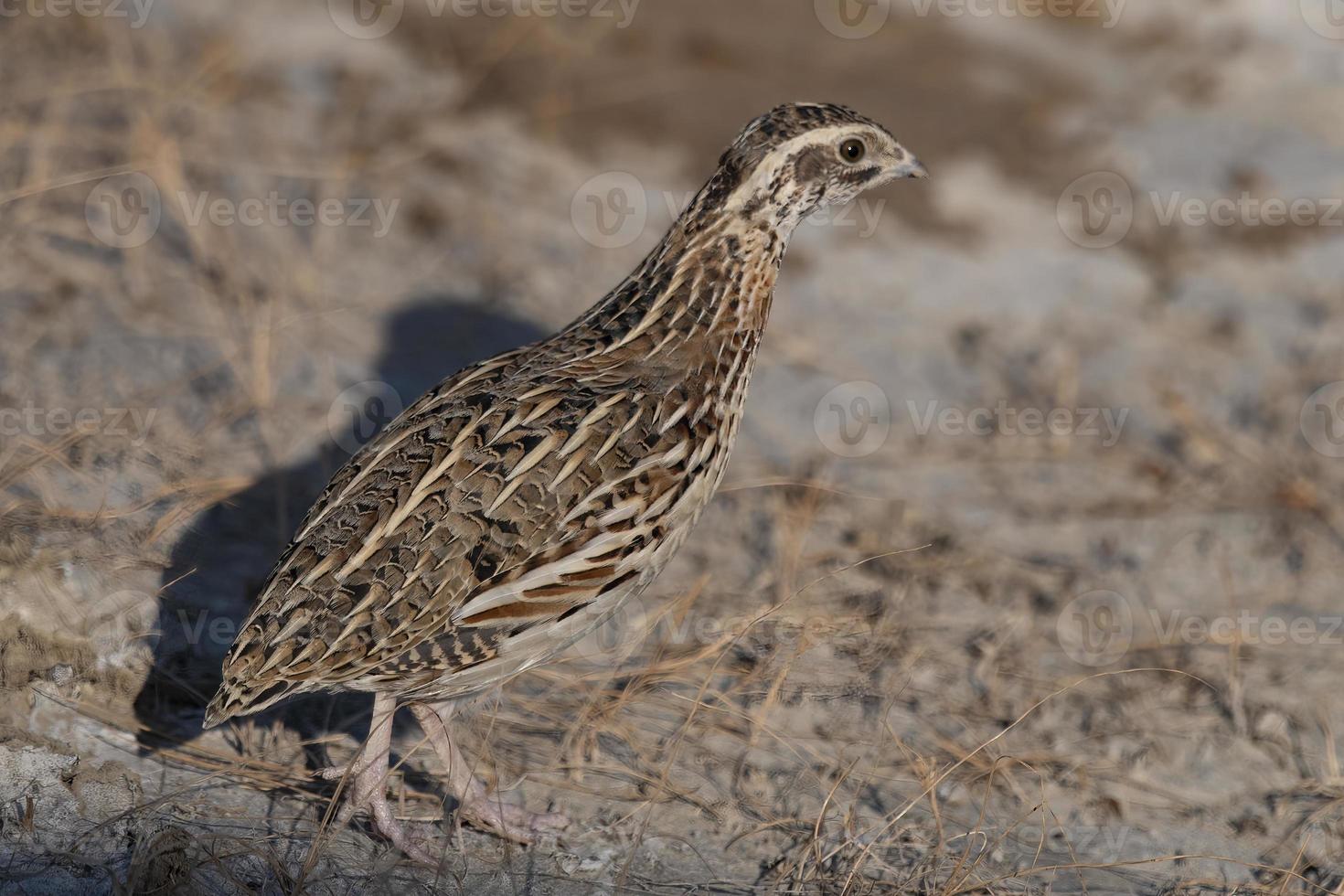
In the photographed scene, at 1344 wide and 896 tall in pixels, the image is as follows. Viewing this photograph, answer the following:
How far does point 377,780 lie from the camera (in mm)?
4422

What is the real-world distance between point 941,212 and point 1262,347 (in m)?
2.26

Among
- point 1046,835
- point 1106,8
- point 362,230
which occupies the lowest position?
point 1046,835

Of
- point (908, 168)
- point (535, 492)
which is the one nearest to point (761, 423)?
point (908, 168)

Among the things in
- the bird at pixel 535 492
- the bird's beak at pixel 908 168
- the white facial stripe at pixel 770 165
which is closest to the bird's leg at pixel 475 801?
the bird at pixel 535 492

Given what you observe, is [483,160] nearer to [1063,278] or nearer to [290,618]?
[1063,278]

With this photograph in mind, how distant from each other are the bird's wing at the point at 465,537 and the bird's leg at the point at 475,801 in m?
0.39

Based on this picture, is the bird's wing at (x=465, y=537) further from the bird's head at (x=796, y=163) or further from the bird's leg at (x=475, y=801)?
the bird's head at (x=796, y=163)

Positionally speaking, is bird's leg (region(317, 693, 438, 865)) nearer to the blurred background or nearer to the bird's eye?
the blurred background

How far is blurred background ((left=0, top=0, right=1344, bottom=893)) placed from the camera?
4699mm

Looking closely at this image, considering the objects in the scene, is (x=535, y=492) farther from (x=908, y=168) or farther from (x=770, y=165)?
(x=908, y=168)

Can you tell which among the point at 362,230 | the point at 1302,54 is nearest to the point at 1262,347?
the point at 1302,54

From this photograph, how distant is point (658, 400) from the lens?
4.54 meters

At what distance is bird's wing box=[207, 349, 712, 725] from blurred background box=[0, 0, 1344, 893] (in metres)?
0.57

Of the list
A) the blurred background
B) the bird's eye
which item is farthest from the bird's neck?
the blurred background
